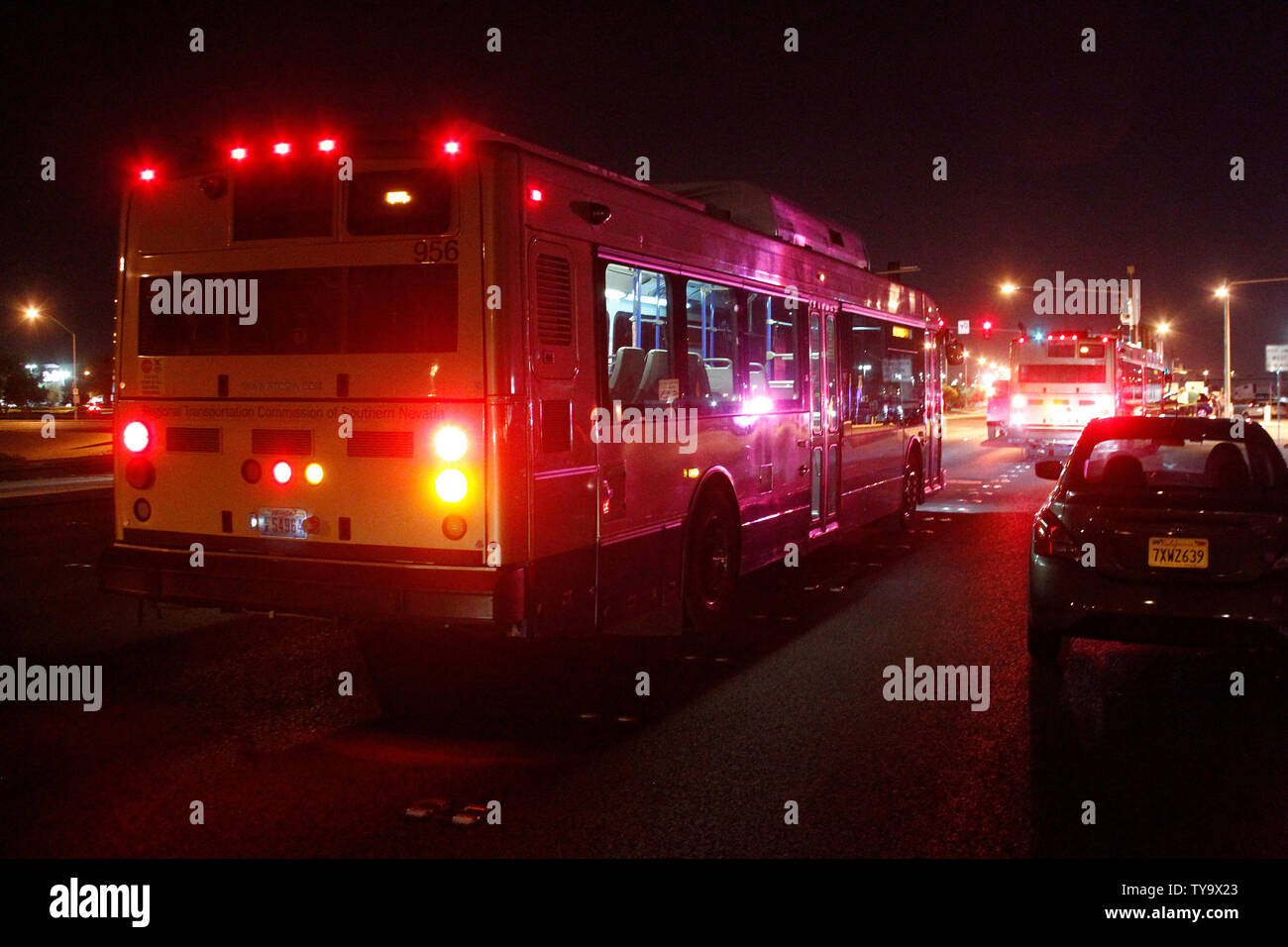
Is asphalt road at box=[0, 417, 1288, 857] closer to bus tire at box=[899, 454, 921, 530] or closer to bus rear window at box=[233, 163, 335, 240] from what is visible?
bus rear window at box=[233, 163, 335, 240]

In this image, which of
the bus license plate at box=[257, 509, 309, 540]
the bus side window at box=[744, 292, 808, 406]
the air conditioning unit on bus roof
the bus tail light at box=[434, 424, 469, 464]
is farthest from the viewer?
the air conditioning unit on bus roof

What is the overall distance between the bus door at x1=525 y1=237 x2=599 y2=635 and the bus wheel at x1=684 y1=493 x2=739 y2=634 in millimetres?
1599

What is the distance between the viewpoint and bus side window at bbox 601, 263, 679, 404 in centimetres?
731

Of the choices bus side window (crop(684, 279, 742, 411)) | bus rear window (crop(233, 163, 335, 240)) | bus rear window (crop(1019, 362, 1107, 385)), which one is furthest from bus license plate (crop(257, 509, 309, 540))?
bus rear window (crop(1019, 362, 1107, 385))

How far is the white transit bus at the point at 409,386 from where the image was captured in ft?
20.3

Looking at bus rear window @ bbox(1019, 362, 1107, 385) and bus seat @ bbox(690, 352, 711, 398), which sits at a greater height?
bus rear window @ bbox(1019, 362, 1107, 385)

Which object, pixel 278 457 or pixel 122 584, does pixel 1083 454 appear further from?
pixel 122 584

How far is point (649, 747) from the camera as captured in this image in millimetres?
5941

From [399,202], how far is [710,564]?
3801 millimetres

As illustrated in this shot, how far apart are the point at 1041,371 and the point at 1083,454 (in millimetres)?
25046

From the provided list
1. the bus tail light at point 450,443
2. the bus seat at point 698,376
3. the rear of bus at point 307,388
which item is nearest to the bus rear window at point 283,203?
the rear of bus at point 307,388

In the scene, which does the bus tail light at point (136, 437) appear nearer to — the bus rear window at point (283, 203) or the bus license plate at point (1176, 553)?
the bus rear window at point (283, 203)

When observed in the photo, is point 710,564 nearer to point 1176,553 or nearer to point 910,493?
point 1176,553
